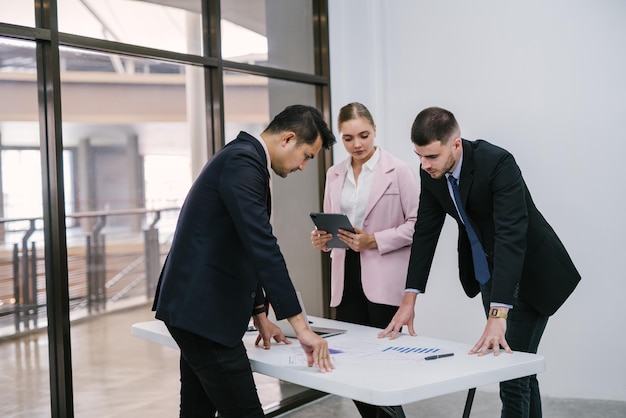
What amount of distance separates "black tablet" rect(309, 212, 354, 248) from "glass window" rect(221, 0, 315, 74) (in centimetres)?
141

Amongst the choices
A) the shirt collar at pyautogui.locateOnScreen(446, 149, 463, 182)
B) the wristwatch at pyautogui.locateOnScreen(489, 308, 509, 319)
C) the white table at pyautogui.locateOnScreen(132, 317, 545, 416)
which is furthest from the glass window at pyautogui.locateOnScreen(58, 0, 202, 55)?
the wristwatch at pyautogui.locateOnScreen(489, 308, 509, 319)

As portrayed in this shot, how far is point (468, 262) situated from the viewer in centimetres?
282

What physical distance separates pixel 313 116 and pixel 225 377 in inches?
33.8

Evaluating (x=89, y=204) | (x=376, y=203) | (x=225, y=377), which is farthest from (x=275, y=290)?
(x=89, y=204)

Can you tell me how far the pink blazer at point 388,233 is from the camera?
321 centimetres

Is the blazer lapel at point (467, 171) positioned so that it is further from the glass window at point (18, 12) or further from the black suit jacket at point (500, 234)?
the glass window at point (18, 12)

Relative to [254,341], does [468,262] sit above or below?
above

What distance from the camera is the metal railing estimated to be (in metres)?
3.20

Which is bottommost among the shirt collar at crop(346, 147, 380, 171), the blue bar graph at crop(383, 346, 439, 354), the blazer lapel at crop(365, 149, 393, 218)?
the blue bar graph at crop(383, 346, 439, 354)

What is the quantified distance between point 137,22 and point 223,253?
192cm

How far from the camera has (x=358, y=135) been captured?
3258 millimetres

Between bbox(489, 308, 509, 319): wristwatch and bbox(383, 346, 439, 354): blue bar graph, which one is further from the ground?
bbox(489, 308, 509, 319): wristwatch

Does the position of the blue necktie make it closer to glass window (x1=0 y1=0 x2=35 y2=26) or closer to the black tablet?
the black tablet

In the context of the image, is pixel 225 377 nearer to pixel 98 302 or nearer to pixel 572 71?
pixel 98 302
